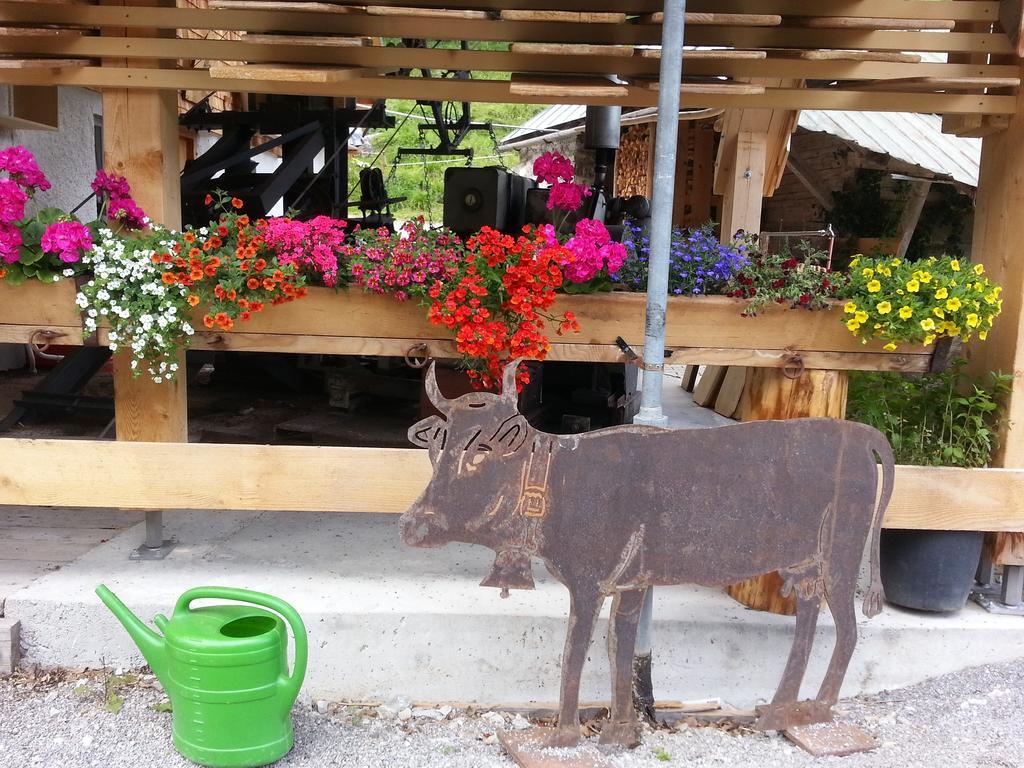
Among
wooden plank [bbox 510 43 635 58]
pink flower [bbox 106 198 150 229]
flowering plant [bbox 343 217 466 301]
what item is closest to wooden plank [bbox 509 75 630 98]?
wooden plank [bbox 510 43 635 58]

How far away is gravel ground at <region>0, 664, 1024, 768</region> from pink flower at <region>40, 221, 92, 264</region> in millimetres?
1561

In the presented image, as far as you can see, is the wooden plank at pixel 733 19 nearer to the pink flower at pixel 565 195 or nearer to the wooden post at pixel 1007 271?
the pink flower at pixel 565 195

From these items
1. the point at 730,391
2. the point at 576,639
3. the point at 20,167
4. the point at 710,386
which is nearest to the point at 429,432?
the point at 576,639

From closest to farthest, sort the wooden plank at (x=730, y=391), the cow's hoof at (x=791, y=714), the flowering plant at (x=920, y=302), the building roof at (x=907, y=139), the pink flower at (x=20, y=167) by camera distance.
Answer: the cow's hoof at (x=791, y=714), the flowering plant at (x=920, y=302), the pink flower at (x=20, y=167), the wooden plank at (x=730, y=391), the building roof at (x=907, y=139)

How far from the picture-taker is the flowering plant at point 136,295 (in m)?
3.12

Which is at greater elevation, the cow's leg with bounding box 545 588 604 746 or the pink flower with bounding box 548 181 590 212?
the pink flower with bounding box 548 181 590 212

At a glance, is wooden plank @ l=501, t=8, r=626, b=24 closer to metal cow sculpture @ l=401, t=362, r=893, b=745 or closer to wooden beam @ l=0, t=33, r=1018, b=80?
wooden beam @ l=0, t=33, r=1018, b=80

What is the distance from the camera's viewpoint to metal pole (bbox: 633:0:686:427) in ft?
8.21

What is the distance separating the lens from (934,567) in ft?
11.1

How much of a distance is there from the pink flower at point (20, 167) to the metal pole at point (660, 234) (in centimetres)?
228

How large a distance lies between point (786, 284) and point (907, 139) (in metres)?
5.86

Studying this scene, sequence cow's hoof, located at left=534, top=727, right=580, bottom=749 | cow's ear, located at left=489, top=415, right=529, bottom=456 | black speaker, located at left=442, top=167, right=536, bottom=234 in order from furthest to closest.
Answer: black speaker, located at left=442, top=167, right=536, bottom=234, cow's hoof, located at left=534, top=727, right=580, bottom=749, cow's ear, located at left=489, top=415, right=529, bottom=456

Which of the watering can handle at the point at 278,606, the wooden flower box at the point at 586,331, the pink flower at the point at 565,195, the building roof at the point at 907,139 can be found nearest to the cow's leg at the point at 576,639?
the watering can handle at the point at 278,606

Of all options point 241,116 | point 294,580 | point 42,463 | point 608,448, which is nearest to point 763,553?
point 608,448
